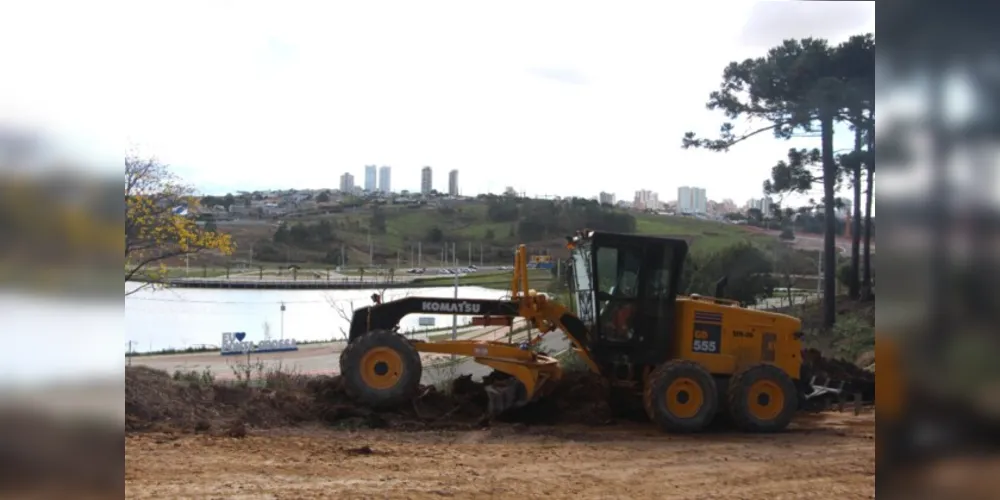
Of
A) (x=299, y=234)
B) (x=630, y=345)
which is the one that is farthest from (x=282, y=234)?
(x=630, y=345)

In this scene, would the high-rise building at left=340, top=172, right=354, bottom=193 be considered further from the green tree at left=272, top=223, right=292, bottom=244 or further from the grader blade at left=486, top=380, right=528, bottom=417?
the grader blade at left=486, top=380, right=528, bottom=417

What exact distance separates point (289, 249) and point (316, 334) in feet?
19.4

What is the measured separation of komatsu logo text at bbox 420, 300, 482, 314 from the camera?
1010 centimetres

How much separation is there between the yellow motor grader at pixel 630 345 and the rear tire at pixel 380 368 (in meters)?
0.01

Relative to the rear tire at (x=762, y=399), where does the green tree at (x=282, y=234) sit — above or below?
above

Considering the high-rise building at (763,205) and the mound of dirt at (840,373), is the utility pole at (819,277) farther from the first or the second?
the mound of dirt at (840,373)

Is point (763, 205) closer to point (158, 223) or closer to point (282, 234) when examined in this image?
point (282, 234)

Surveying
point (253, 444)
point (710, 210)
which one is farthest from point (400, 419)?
point (710, 210)

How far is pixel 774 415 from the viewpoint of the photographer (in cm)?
1011

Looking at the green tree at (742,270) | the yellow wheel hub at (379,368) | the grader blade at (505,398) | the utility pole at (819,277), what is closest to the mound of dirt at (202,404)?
the yellow wheel hub at (379,368)

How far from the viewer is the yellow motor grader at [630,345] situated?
9562 mm

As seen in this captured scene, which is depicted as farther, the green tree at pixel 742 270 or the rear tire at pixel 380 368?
the green tree at pixel 742 270

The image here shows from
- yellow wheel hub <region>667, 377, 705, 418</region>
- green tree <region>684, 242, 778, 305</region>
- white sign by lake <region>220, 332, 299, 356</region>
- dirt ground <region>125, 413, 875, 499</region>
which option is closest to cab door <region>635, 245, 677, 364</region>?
yellow wheel hub <region>667, 377, 705, 418</region>

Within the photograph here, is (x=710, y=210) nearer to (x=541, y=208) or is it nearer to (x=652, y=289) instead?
(x=541, y=208)
